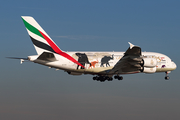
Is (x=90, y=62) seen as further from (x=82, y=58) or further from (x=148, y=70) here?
(x=148, y=70)

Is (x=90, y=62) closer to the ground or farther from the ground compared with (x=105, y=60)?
closer to the ground

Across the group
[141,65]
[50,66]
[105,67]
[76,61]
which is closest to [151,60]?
[141,65]

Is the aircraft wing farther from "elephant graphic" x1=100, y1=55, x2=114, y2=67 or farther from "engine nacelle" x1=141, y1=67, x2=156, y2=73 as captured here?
"elephant graphic" x1=100, y1=55, x2=114, y2=67

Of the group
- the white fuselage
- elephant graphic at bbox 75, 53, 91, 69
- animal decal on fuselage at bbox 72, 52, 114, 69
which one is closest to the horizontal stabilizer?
the white fuselage

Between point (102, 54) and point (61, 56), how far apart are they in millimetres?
7055

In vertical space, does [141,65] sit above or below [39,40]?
below

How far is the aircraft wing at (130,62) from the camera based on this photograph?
43000mm

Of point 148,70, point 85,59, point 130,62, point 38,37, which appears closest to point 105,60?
point 85,59

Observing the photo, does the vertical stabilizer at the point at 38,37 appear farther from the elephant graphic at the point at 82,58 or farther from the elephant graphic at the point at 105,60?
the elephant graphic at the point at 105,60

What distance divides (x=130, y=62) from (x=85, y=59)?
7.18 meters

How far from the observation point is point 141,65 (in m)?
47.0

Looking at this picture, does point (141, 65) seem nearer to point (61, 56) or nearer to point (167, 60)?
point (167, 60)

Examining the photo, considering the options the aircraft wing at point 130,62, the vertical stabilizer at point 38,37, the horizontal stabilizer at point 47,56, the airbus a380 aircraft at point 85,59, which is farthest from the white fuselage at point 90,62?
the vertical stabilizer at point 38,37

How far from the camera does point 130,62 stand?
153ft
